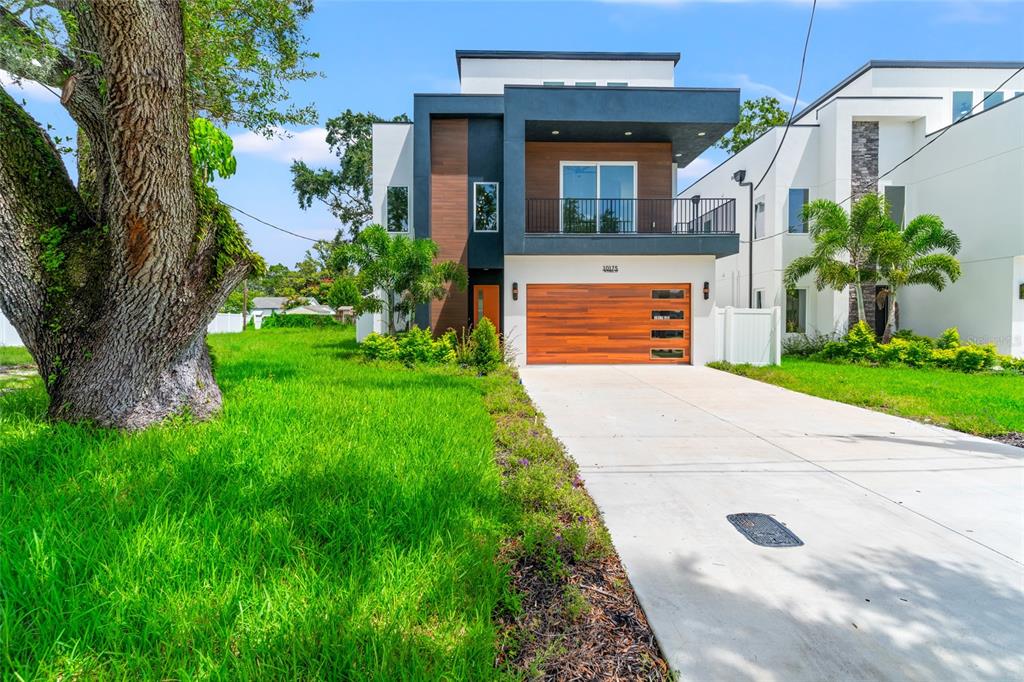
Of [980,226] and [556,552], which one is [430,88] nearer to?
[556,552]

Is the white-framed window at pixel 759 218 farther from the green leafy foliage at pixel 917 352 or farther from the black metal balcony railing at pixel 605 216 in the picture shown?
the green leafy foliage at pixel 917 352

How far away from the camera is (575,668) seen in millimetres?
1959

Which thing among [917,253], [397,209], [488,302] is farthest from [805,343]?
[397,209]

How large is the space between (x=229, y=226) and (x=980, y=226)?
17873mm

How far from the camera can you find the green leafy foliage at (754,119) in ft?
92.4

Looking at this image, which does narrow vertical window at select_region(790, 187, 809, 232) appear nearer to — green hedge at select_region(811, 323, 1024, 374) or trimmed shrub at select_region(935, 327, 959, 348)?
green hedge at select_region(811, 323, 1024, 374)

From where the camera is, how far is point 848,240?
13.4m

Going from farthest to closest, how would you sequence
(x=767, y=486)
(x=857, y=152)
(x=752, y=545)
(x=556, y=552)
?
(x=857, y=152)
(x=767, y=486)
(x=752, y=545)
(x=556, y=552)

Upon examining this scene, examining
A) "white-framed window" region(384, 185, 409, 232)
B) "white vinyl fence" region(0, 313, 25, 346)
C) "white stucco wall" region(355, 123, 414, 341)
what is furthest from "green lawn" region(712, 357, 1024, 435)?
"white vinyl fence" region(0, 313, 25, 346)

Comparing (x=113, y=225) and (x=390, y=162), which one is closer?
(x=113, y=225)

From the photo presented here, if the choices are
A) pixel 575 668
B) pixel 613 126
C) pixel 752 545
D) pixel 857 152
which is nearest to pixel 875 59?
pixel 857 152

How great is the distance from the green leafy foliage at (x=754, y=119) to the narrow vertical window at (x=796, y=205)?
1339cm

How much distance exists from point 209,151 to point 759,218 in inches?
647

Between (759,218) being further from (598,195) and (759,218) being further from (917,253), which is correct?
(598,195)
